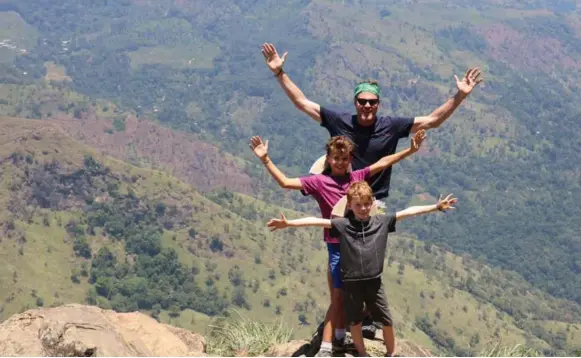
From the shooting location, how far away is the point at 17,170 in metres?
168

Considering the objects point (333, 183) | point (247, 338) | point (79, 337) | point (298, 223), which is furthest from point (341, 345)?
point (79, 337)

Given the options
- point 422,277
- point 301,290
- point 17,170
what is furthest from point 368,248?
point 422,277

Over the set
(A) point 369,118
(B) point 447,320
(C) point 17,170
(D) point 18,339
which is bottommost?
(B) point 447,320

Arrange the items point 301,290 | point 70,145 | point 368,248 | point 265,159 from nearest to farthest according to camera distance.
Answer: point 368,248 → point 265,159 → point 301,290 → point 70,145

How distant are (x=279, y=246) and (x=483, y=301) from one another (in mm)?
52581

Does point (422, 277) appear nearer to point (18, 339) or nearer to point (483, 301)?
point (483, 301)

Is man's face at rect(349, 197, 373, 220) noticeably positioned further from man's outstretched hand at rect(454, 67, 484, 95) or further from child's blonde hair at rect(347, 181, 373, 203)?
man's outstretched hand at rect(454, 67, 484, 95)

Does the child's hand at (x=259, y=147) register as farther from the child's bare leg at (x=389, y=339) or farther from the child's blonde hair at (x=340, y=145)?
the child's bare leg at (x=389, y=339)

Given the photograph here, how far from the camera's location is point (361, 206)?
9750 mm

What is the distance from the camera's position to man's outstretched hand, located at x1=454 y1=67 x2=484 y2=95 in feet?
38.0

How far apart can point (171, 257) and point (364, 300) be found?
527 feet

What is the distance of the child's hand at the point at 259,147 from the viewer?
35.4 feet

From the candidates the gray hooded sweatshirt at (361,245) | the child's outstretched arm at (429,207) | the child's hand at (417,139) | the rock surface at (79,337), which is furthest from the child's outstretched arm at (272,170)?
the rock surface at (79,337)

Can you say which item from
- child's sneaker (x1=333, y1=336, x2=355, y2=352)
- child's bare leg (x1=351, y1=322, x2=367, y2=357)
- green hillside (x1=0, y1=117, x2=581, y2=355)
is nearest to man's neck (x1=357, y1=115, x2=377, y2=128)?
child's bare leg (x1=351, y1=322, x2=367, y2=357)
